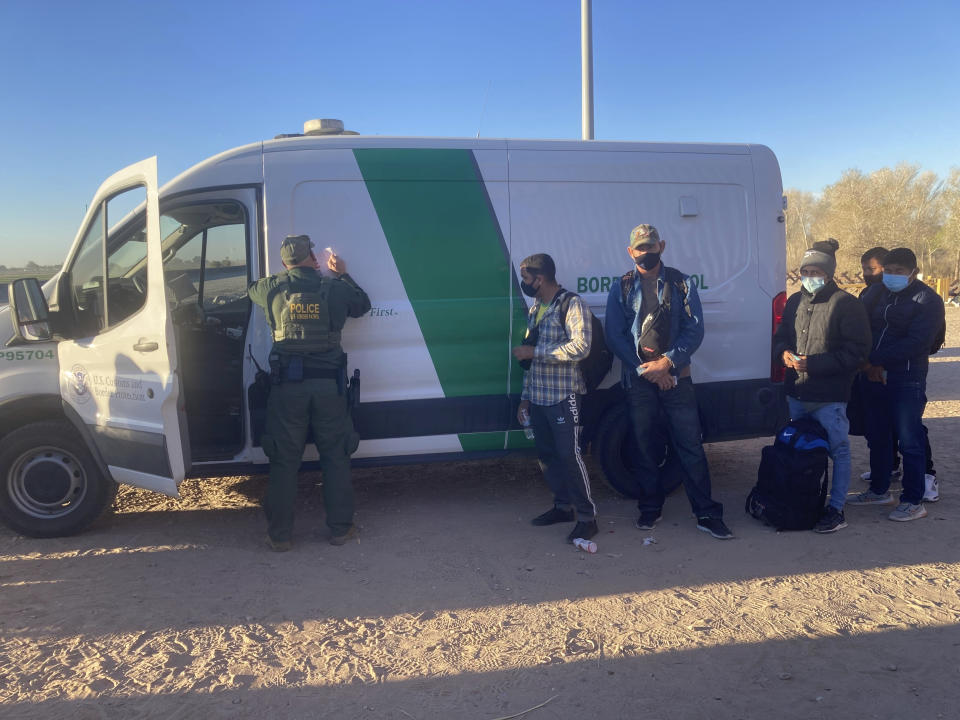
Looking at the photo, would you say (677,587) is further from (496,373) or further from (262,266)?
(262,266)

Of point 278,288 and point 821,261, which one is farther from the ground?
point 821,261

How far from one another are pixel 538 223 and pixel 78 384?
3171 millimetres

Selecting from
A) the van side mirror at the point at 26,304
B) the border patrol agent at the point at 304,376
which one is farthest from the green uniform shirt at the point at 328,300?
the van side mirror at the point at 26,304

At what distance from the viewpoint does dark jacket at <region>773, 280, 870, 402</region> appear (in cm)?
462

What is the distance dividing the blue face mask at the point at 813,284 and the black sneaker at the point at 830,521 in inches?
56.9

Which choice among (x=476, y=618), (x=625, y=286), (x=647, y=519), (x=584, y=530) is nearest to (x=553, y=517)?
(x=584, y=530)

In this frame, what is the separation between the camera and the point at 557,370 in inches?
178

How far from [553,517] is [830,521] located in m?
1.81

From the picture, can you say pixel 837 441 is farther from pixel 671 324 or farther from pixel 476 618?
pixel 476 618

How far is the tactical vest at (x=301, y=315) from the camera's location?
4.31 m

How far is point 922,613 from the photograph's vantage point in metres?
3.64

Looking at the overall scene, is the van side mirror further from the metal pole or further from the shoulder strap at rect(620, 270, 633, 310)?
the metal pole

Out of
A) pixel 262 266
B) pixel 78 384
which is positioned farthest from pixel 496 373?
pixel 78 384

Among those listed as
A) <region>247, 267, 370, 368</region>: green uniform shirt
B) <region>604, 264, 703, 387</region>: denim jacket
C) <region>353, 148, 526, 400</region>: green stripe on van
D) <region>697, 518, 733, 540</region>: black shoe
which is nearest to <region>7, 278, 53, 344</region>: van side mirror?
<region>247, 267, 370, 368</region>: green uniform shirt
